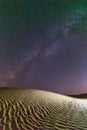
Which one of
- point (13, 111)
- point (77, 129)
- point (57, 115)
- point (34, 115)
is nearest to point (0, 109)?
point (13, 111)

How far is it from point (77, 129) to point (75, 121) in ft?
3.78

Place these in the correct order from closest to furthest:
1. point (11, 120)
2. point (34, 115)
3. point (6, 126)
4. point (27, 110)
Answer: point (6, 126)
point (11, 120)
point (34, 115)
point (27, 110)

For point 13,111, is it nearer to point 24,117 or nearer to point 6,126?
point 24,117

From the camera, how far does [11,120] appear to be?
7.94 meters

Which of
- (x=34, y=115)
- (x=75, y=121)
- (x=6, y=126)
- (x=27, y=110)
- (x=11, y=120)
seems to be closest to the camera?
(x=6, y=126)

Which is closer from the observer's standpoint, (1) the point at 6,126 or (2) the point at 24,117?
(1) the point at 6,126

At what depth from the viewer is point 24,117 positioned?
8609 mm

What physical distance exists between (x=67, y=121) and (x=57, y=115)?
1.03 meters

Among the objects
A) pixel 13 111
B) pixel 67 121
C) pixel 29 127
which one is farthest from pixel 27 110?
pixel 29 127

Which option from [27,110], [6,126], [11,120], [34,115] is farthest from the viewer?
[27,110]

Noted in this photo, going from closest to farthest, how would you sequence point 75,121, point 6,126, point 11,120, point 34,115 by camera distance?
point 6,126 → point 11,120 → point 75,121 → point 34,115

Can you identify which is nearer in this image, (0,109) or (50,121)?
(50,121)

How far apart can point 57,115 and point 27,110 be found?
1.16m

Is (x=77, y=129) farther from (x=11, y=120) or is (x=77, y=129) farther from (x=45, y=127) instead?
(x=11, y=120)
